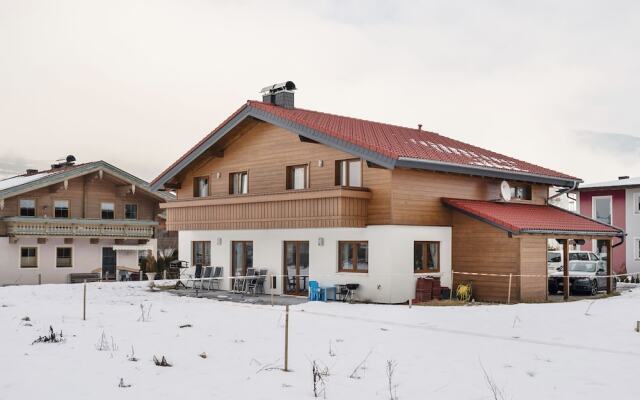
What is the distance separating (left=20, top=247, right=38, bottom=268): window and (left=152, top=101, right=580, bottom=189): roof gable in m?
9.22

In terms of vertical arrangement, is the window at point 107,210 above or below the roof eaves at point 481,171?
below

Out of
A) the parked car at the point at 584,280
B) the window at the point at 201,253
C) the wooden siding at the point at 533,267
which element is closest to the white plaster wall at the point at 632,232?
the parked car at the point at 584,280

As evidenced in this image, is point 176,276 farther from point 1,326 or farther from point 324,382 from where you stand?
point 324,382

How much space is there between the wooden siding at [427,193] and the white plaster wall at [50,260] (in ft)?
71.4

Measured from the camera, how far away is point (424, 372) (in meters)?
11.7

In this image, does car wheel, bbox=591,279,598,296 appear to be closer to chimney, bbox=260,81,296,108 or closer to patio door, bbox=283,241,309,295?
patio door, bbox=283,241,309,295

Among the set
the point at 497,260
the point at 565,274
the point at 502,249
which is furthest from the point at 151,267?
the point at 565,274

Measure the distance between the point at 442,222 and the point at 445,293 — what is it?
2.63m

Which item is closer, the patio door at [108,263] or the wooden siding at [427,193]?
the wooden siding at [427,193]

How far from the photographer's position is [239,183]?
29.0 meters

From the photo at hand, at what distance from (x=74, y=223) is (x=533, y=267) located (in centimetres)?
2427

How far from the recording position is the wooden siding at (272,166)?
923 inches

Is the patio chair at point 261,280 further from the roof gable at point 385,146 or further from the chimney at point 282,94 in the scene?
the chimney at point 282,94

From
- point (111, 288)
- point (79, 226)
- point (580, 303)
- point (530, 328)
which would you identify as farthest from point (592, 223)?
point (79, 226)
